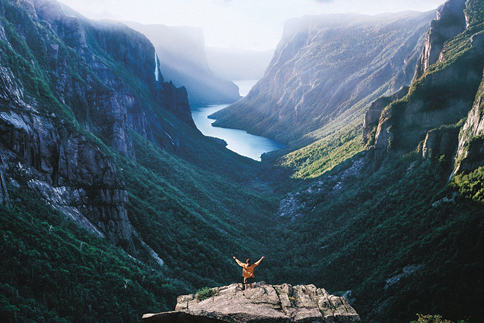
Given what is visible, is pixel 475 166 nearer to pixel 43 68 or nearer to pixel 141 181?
pixel 141 181

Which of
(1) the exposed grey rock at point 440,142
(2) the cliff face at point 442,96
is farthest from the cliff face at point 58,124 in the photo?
(2) the cliff face at point 442,96

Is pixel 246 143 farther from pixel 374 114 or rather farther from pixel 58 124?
pixel 58 124

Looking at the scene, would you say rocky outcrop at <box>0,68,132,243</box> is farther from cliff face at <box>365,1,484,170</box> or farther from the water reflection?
the water reflection

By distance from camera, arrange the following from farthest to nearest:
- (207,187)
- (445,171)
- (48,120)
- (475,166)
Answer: (207,187) → (445,171) → (48,120) → (475,166)

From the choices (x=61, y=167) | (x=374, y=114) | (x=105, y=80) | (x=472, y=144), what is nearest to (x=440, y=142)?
(x=472, y=144)

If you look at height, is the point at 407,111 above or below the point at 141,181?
above

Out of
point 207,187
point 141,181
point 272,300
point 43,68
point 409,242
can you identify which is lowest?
point 207,187

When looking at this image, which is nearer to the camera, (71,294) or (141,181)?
(71,294)

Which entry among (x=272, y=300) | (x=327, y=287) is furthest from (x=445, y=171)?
(x=272, y=300)
